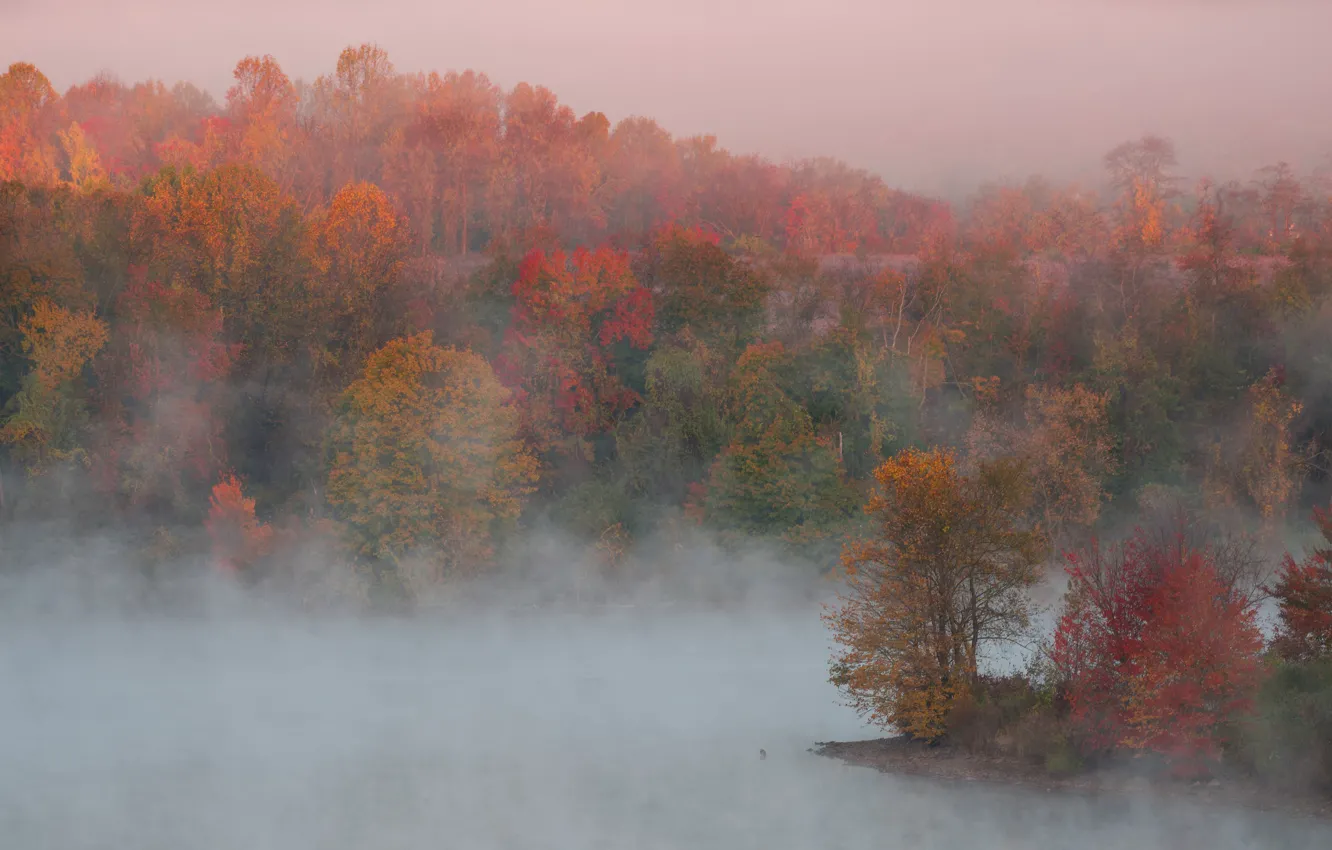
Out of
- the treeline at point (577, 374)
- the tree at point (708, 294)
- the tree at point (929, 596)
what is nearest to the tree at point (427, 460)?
the treeline at point (577, 374)

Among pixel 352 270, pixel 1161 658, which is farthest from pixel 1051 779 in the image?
pixel 352 270

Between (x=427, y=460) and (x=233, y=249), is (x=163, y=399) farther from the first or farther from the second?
(x=427, y=460)

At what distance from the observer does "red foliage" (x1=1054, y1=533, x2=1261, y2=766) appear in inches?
1556

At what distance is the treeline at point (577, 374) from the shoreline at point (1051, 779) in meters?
30.3

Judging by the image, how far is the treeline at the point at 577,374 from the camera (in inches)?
3061

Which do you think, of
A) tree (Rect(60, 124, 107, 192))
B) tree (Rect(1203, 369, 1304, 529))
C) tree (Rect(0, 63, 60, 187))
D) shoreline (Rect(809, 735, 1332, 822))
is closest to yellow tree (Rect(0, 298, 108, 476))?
tree (Rect(60, 124, 107, 192))

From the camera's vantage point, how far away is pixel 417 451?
254 ft

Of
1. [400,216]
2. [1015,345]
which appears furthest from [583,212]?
[1015,345]

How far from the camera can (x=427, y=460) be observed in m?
77.6

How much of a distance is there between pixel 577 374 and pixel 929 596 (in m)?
47.0

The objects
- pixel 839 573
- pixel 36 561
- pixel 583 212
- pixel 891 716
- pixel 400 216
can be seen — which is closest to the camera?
pixel 891 716

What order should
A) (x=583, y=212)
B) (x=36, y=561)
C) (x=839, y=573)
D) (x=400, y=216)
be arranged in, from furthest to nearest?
(x=583, y=212)
(x=400, y=216)
(x=36, y=561)
(x=839, y=573)

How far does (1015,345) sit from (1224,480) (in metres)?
15.8

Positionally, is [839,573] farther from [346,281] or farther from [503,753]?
[346,281]
